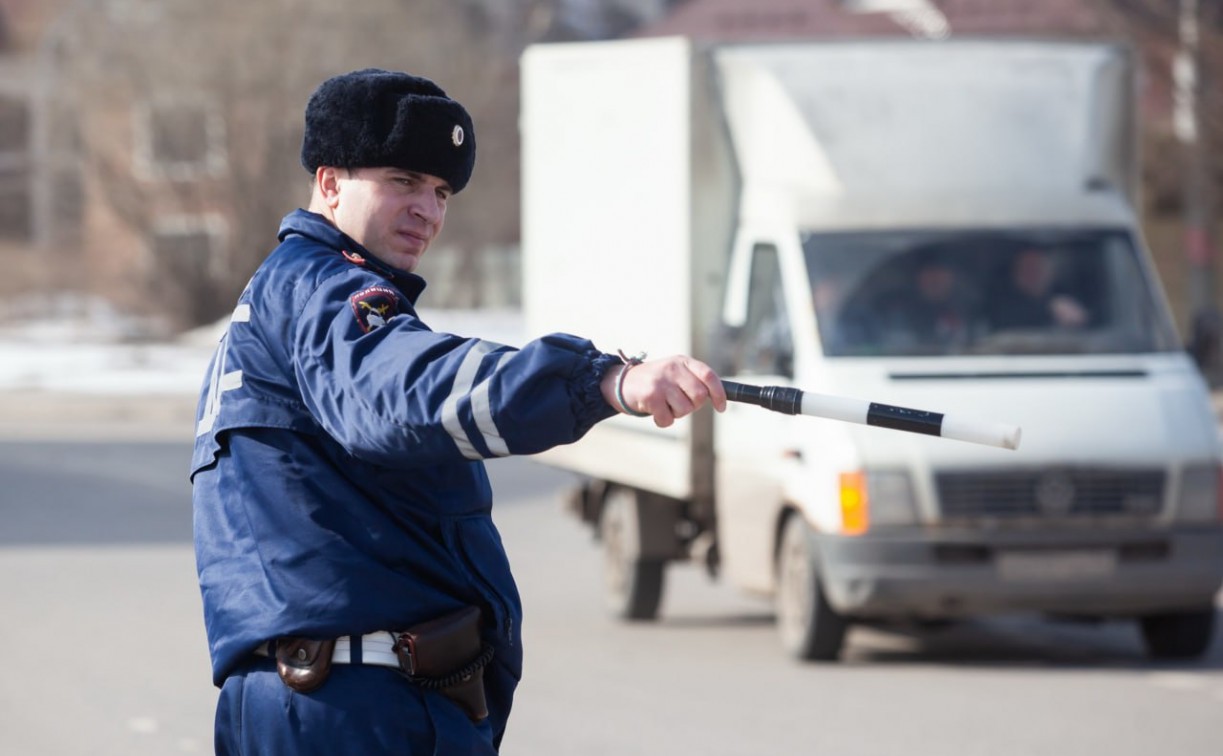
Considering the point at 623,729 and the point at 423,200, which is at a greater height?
the point at 423,200

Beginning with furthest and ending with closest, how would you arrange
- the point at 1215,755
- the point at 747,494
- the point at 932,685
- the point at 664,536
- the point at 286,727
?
the point at 664,536
the point at 747,494
the point at 932,685
the point at 1215,755
the point at 286,727

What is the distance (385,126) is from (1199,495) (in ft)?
23.0

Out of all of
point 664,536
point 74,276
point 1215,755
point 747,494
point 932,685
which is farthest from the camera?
point 74,276

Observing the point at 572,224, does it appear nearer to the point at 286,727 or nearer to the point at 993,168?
the point at 993,168

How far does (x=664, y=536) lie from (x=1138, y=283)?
2.64 meters

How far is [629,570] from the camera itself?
11750 millimetres

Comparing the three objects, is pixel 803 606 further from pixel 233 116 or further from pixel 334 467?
pixel 233 116

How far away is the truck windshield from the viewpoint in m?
10.4

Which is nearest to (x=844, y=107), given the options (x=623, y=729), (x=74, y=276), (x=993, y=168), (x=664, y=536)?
(x=993, y=168)

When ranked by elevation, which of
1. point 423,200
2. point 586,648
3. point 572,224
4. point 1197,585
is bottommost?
point 586,648

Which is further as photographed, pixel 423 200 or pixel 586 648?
pixel 586 648

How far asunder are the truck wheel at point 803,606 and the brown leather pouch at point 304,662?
6504 mm

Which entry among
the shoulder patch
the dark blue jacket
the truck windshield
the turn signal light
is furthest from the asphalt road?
the shoulder patch

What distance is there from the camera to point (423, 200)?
3.59 metres
